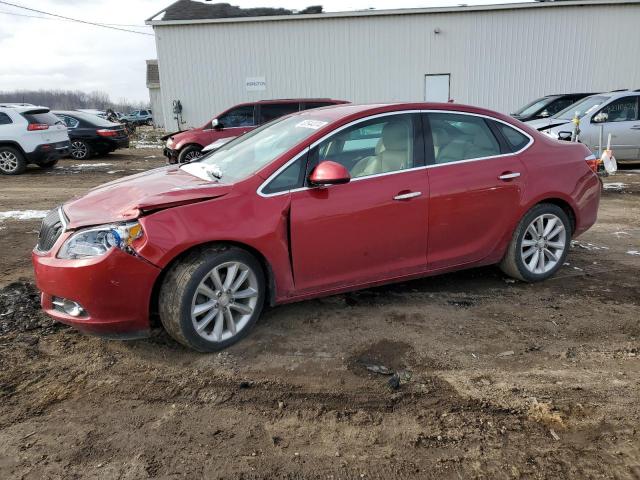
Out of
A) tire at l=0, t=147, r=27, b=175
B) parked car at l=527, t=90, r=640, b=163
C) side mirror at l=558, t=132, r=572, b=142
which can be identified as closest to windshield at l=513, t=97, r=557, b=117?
parked car at l=527, t=90, r=640, b=163

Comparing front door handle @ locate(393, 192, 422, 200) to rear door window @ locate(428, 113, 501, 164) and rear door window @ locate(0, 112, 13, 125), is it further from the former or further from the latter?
rear door window @ locate(0, 112, 13, 125)

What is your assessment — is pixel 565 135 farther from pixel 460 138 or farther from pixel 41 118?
pixel 41 118

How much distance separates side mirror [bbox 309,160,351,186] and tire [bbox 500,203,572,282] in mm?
1795

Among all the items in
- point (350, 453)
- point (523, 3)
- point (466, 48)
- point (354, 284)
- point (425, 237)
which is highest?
point (523, 3)

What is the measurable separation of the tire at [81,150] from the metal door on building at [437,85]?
45.1 ft

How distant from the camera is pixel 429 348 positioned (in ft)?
11.6

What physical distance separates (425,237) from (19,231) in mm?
5412

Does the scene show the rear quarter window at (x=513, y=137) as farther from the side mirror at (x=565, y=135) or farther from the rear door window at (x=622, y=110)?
the rear door window at (x=622, y=110)

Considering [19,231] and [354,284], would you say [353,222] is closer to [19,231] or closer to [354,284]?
[354,284]

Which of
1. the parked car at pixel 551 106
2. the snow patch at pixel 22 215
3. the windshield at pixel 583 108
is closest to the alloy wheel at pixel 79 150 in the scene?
the snow patch at pixel 22 215

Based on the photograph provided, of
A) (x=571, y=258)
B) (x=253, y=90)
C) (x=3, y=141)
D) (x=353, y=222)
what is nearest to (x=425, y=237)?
(x=353, y=222)

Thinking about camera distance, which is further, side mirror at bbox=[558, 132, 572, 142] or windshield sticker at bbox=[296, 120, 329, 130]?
side mirror at bbox=[558, 132, 572, 142]

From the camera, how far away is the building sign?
2244 cm

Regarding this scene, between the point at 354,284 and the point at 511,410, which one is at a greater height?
the point at 354,284
